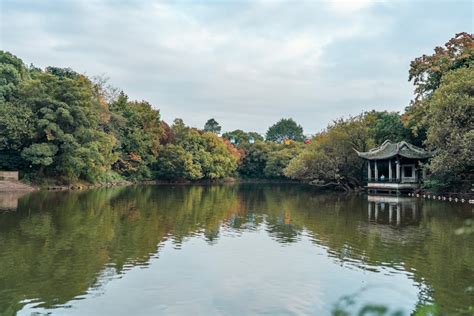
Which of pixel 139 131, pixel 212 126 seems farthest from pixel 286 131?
pixel 139 131

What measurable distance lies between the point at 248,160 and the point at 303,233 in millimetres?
39964

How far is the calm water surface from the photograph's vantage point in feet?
20.3

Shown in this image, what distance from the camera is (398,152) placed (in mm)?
26141

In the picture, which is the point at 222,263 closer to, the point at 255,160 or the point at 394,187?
the point at 394,187

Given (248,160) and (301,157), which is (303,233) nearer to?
(301,157)

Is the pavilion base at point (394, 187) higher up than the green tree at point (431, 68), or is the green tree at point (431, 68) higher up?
the green tree at point (431, 68)

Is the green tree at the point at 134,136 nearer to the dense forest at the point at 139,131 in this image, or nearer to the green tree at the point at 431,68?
the dense forest at the point at 139,131

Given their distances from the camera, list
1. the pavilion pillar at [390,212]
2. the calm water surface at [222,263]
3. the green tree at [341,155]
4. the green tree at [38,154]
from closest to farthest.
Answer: the calm water surface at [222,263], the pavilion pillar at [390,212], the green tree at [38,154], the green tree at [341,155]

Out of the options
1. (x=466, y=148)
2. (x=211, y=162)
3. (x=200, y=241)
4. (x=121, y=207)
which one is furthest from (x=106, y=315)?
(x=211, y=162)

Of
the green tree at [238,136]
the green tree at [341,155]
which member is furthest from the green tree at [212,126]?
the green tree at [341,155]

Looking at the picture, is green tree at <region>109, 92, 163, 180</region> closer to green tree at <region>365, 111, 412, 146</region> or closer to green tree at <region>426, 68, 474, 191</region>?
green tree at <region>365, 111, 412, 146</region>

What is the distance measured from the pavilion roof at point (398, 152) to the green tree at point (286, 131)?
5302cm

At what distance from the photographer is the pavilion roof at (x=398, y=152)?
2614 centimetres

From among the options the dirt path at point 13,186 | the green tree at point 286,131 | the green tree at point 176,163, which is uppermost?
the green tree at point 286,131
